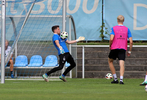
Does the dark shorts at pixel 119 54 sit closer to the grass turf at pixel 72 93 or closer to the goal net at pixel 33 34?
the grass turf at pixel 72 93

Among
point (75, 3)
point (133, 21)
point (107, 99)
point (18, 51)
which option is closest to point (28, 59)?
point (18, 51)

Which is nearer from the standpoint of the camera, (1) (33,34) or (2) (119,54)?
(2) (119,54)

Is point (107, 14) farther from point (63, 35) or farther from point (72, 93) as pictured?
point (72, 93)

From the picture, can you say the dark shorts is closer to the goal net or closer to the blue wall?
the goal net

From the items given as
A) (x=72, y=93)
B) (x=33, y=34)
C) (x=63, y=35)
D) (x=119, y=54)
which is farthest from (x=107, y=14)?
(x=72, y=93)

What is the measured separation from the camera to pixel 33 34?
1502cm

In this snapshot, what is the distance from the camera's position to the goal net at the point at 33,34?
12.6 meters

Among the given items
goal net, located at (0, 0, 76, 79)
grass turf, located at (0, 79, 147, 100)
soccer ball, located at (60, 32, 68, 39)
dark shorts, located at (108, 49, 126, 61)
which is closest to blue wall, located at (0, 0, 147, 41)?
goal net, located at (0, 0, 76, 79)

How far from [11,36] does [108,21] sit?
5.16 metres

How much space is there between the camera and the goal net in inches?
497

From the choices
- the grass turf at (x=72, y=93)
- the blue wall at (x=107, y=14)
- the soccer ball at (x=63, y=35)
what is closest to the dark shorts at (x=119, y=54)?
the soccer ball at (x=63, y=35)

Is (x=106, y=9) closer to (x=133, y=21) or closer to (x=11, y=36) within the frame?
(x=133, y=21)

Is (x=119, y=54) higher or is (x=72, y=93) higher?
(x=119, y=54)

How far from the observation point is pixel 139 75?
13.5 meters
